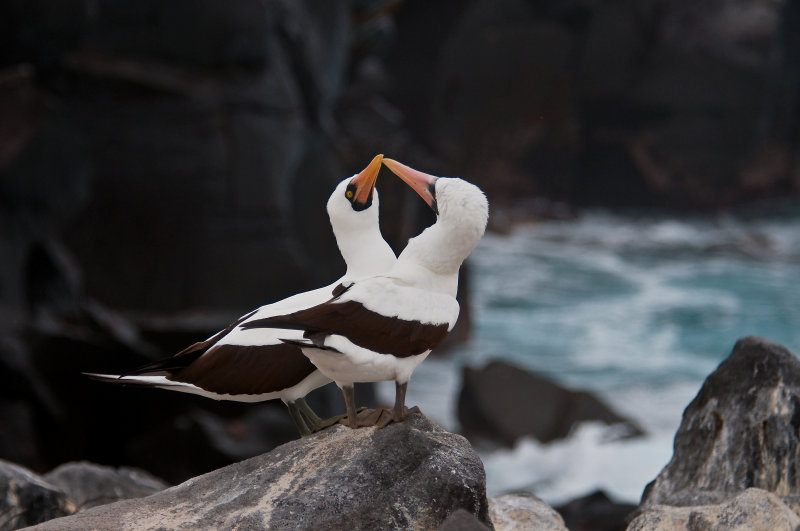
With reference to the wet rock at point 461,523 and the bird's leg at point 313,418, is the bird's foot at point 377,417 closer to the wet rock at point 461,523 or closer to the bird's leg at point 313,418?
the bird's leg at point 313,418

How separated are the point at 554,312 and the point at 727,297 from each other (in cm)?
341

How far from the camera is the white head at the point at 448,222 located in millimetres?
2850

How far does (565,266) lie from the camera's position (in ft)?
70.4

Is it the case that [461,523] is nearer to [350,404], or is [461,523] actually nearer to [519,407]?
[350,404]

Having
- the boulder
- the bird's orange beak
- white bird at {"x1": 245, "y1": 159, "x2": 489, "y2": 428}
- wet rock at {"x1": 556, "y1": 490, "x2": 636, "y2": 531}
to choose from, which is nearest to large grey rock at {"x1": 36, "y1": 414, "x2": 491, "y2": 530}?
white bird at {"x1": 245, "y1": 159, "x2": 489, "y2": 428}

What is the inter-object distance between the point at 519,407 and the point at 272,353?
7.66 meters

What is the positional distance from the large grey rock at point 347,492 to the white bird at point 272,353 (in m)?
0.25

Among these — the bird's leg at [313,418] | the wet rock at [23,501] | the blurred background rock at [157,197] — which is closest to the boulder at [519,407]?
the blurred background rock at [157,197]

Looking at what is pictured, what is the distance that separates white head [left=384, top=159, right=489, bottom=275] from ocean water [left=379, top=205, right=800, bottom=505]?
5.68 m

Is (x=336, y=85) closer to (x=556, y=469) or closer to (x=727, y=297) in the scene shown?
(x=556, y=469)

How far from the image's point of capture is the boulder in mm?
10188

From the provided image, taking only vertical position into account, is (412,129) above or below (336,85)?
below

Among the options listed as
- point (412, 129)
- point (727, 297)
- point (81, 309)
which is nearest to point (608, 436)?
point (81, 309)

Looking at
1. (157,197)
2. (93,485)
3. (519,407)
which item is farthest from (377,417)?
(519,407)
